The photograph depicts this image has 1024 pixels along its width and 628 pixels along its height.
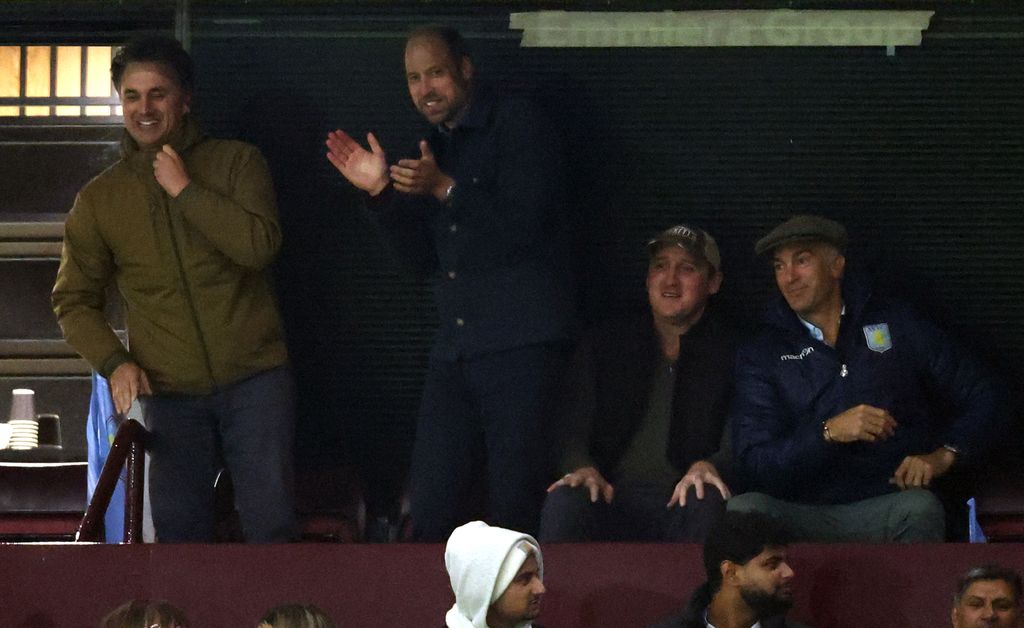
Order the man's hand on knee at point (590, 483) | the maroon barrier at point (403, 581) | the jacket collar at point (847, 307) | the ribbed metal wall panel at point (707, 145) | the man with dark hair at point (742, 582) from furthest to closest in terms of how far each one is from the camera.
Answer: the ribbed metal wall panel at point (707, 145) → the jacket collar at point (847, 307) → the man's hand on knee at point (590, 483) → the maroon barrier at point (403, 581) → the man with dark hair at point (742, 582)

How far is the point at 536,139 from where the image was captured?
5375 millimetres

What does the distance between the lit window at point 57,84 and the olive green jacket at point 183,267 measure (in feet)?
7.85

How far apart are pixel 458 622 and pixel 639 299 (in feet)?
6.41

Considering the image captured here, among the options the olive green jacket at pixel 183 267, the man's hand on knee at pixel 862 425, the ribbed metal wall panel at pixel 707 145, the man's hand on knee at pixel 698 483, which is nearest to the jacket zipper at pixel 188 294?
the olive green jacket at pixel 183 267

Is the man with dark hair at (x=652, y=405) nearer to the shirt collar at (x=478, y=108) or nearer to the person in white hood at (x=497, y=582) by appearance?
the shirt collar at (x=478, y=108)

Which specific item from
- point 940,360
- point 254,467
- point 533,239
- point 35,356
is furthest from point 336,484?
point 35,356

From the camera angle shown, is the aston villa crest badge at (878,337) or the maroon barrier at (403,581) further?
the aston villa crest badge at (878,337)

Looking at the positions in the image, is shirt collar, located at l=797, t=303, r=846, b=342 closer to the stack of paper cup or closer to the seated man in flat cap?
the seated man in flat cap

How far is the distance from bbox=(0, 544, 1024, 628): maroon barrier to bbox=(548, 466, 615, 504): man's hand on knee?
301 millimetres

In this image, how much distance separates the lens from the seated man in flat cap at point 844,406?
198 inches

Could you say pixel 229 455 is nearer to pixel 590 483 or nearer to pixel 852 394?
pixel 590 483

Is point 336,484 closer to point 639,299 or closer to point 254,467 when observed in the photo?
point 254,467

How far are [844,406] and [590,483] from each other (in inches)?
29.0

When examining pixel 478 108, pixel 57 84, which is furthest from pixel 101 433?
pixel 57 84
